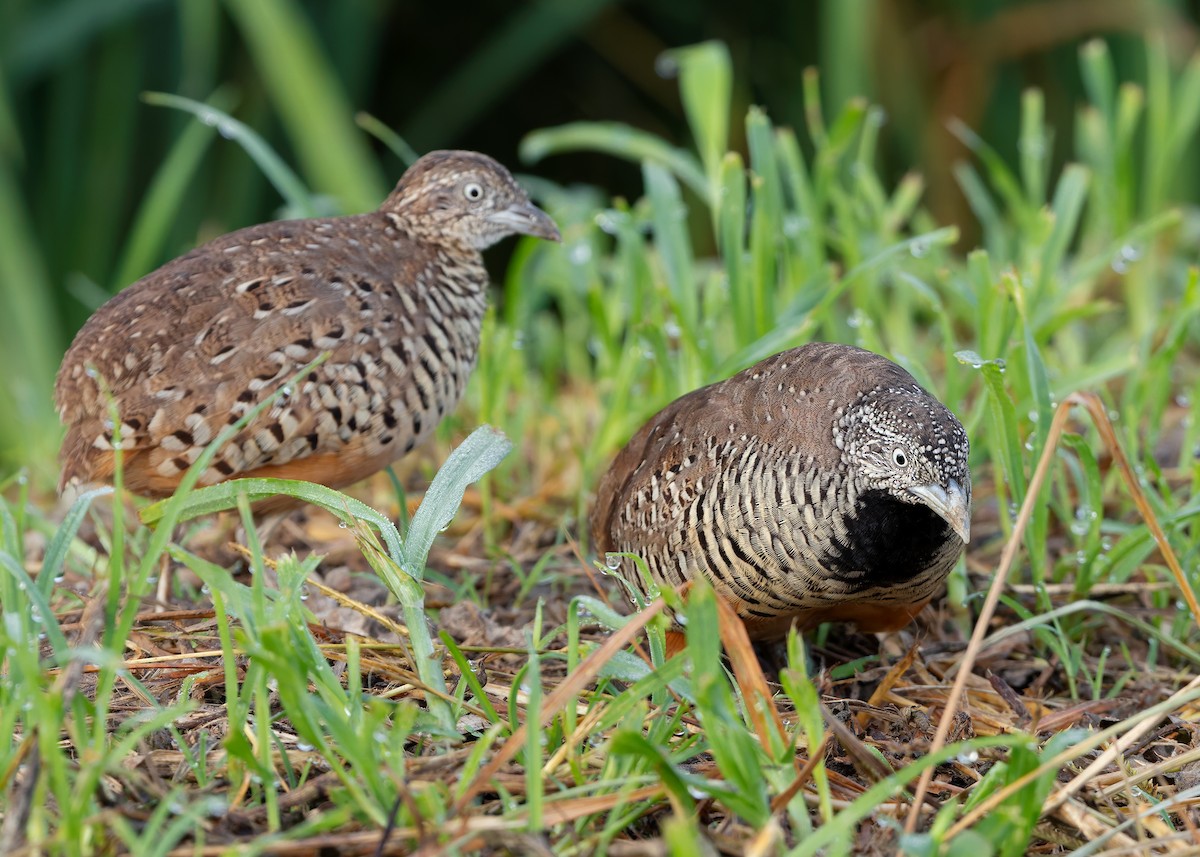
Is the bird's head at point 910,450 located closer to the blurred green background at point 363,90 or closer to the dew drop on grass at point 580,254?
the dew drop on grass at point 580,254

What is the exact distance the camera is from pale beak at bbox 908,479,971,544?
8.67ft

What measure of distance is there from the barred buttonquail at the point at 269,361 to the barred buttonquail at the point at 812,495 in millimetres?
757

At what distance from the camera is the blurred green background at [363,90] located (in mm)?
5672

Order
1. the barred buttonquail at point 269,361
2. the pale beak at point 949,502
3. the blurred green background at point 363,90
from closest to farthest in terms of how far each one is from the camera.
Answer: the pale beak at point 949,502
the barred buttonquail at point 269,361
the blurred green background at point 363,90

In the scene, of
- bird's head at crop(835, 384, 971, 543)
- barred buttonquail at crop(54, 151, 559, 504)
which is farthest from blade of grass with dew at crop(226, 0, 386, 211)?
bird's head at crop(835, 384, 971, 543)

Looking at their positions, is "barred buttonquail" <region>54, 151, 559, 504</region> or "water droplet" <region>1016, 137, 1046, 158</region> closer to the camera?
"barred buttonquail" <region>54, 151, 559, 504</region>

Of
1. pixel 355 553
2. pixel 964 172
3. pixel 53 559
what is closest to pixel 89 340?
pixel 355 553

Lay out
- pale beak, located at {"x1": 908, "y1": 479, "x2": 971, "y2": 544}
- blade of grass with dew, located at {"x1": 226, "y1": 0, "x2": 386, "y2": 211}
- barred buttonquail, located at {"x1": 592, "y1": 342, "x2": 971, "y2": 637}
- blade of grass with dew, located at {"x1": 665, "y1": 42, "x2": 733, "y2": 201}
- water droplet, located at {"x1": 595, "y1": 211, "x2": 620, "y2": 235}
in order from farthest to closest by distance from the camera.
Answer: blade of grass with dew, located at {"x1": 226, "y1": 0, "x2": 386, "y2": 211} < blade of grass with dew, located at {"x1": 665, "y1": 42, "x2": 733, "y2": 201} < water droplet, located at {"x1": 595, "y1": 211, "x2": 620, "y2": 235} < barred buttonquail, located at {"x1": 592, "y1": 342, "x2": 971, "y2": 637} < pale beak, located at {"x1": 908, "y1": 479, "x2": 971, "y2": 544}

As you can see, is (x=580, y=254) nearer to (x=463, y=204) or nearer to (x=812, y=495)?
(x=463, y=204)

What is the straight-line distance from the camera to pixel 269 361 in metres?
3.42

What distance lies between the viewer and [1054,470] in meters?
3.52

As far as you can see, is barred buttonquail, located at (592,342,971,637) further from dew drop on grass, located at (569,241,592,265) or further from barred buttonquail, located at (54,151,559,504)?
dew drop on grass, located at (569,241,592,265)

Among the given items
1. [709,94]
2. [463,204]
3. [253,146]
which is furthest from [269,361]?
[709,94]

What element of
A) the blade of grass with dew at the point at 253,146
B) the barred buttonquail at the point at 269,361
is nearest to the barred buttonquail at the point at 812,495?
the barred buttonquail at the point at 269,361
